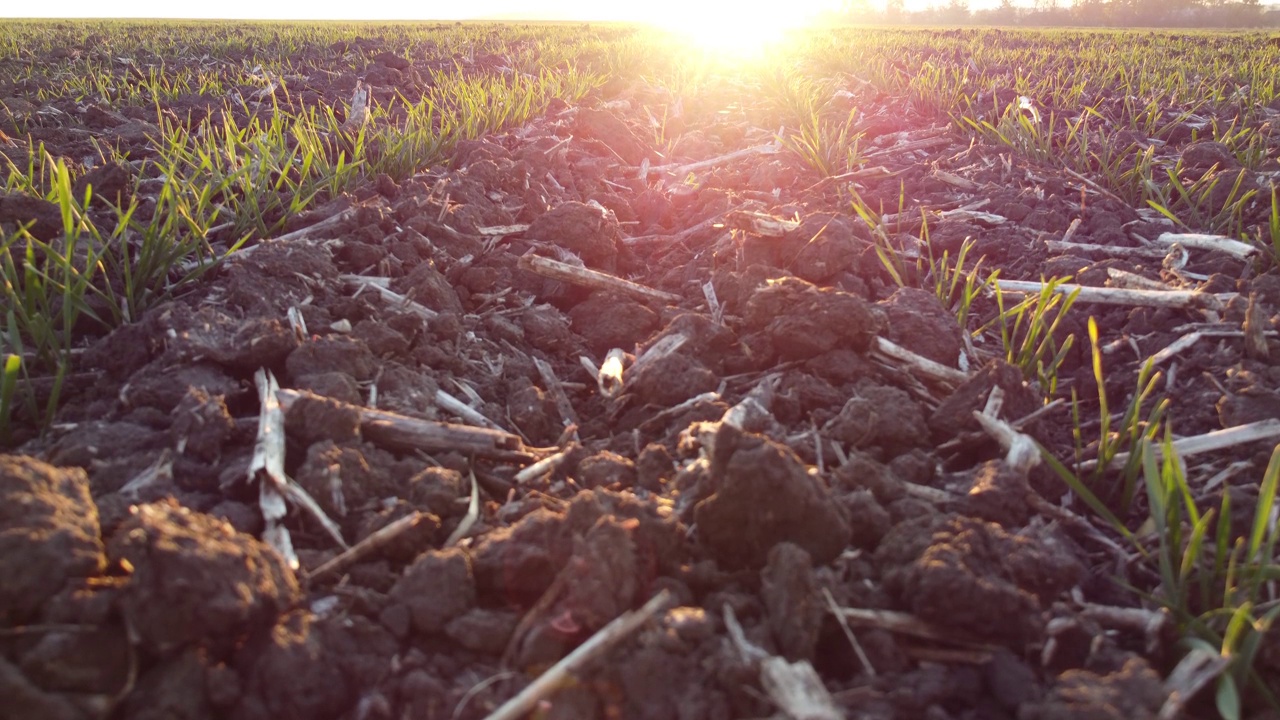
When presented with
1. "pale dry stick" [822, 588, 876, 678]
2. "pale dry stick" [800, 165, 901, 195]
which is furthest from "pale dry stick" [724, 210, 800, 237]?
"pale dry stick" [822, 588, 876, 678]

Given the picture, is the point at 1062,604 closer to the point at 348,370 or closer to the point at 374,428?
the point at 374,428

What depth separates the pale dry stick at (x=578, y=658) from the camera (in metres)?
1.04

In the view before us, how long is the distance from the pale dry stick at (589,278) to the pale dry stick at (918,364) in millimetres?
780

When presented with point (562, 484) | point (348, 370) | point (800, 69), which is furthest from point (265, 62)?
point (562, 484)

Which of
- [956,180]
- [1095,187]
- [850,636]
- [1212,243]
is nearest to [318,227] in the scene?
[850,636]

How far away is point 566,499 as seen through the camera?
1.58 meters

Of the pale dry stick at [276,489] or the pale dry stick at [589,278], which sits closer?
the pale dry stick at [276,489]

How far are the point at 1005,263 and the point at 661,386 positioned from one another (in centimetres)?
181

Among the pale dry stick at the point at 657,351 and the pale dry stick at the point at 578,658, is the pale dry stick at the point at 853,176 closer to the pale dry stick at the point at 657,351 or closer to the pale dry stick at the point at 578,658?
the pale dry stick at the point at 657,351

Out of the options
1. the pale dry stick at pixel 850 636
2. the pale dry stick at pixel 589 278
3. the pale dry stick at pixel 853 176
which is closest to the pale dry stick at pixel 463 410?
the pale dry stick at pixel 589 278

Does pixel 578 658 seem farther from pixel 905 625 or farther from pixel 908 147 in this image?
pixel 908 147

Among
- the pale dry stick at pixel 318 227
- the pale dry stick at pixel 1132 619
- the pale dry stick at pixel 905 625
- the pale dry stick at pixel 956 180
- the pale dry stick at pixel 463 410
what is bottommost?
the pale dry stick at pixel 1132 619

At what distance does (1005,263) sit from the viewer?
9.68 ft

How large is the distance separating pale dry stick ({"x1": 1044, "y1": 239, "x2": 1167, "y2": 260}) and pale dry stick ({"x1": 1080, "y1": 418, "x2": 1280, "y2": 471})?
139cm
